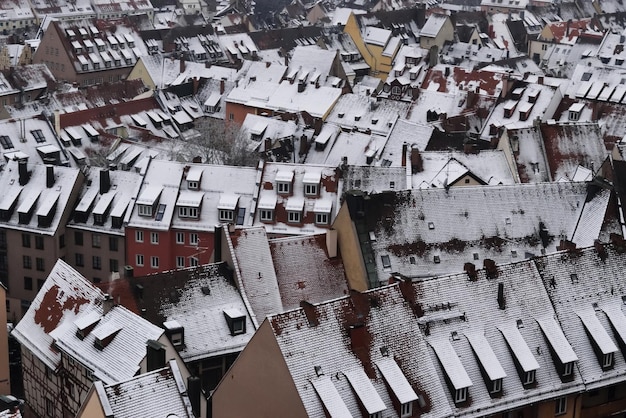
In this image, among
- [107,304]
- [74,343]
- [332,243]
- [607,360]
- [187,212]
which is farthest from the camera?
[187,212]

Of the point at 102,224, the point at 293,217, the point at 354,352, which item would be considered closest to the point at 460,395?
the point at 354,352

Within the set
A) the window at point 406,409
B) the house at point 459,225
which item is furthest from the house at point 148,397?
the house at point 459,225

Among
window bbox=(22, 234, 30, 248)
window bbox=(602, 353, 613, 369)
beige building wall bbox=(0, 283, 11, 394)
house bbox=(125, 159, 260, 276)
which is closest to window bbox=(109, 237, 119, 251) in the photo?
house bbox=(125, 159, 260, 276)

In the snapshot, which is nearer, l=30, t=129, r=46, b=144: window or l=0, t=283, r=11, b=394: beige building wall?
l=0, t=283, r=11, b=394: beige building wall

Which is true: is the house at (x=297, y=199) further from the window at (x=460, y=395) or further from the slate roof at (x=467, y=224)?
the window at (x=460, y=395)

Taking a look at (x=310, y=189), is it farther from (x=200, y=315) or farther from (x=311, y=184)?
(x=200, y=315)

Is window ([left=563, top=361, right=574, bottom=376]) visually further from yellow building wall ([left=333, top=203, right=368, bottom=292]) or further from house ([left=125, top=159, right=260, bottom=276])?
house ([left=125, top=159, right=260, bottom=276])
